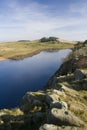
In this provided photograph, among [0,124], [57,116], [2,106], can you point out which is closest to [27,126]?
[0,124]

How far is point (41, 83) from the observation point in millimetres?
87500

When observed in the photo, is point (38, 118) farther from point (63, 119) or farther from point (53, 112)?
point (63, 119)

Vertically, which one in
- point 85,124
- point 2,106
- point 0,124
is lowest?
point 2,106

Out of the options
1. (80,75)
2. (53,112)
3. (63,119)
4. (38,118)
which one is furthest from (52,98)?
(80,75)

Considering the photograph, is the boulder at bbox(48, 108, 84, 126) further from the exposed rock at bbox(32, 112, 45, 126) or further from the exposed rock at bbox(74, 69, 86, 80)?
the exposed rock at bbox(74, 69, 86, 80)

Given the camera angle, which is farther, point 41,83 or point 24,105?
point 41,83

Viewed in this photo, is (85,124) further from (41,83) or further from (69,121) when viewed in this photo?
(41,83)

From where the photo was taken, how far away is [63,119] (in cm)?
2477

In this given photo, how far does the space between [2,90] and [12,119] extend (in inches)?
1954

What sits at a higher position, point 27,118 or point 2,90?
point 27,118

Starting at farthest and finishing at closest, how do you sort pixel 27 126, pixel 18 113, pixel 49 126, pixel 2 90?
pixel 2 90
pixel 18 113
pixel 27 126
pixel 49 126

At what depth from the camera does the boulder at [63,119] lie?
2447 centimetres

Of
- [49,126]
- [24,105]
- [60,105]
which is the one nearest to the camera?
[49,126]

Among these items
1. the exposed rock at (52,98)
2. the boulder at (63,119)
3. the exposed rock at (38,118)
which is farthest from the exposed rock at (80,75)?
the boulder at (63,119)
